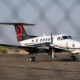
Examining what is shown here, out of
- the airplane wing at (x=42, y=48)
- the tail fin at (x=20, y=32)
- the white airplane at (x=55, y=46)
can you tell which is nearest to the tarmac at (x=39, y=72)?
the white airplane at (x=55, y=46)

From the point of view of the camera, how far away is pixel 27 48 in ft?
59.7

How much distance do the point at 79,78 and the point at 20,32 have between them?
55.8ft

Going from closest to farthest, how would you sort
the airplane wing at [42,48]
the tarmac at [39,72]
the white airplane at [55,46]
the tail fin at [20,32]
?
the tarmac at [39,72] < the white airplane at [55,46] < the airplane wing at [42,48] < the tail fin at [20,32]

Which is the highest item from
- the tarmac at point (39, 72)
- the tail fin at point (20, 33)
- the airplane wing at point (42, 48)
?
the tail fin at point (20, 33)

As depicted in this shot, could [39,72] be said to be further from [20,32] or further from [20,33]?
[20,32]

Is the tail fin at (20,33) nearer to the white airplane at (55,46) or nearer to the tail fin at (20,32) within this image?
the tail fin at (20,32)

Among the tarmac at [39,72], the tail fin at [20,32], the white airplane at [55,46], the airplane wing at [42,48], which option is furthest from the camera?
the tail fin at [20,32]

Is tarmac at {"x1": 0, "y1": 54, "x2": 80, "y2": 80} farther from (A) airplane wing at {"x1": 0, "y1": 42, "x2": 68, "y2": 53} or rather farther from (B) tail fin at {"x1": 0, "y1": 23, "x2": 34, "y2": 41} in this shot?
(B) tail fin at {"x1": 0, "y1": 23, "x2": 34, "y2": 41}

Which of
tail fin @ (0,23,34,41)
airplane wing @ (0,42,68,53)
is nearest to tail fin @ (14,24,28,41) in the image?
tail fin @ (0,23,34,41)

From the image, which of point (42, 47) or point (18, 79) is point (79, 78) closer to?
point (18, 79)

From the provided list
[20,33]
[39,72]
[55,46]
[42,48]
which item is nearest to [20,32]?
[20,33]

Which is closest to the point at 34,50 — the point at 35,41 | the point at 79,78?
the point at 35,41

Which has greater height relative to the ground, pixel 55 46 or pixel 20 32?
pixel 20 32

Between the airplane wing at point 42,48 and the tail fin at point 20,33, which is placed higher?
the tail fin at point 20,33
